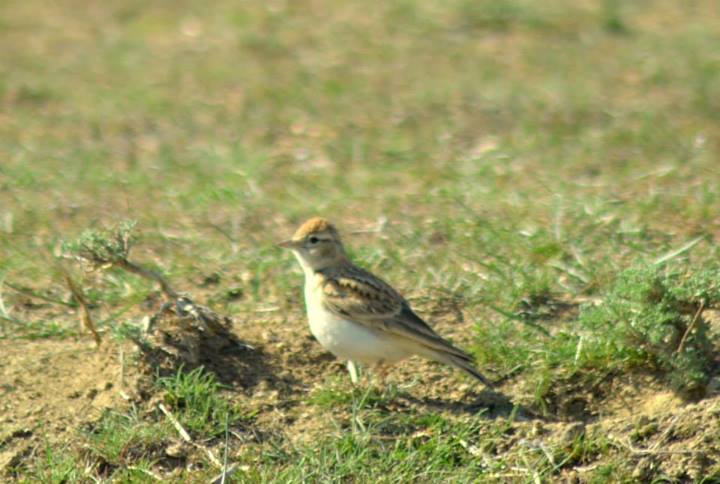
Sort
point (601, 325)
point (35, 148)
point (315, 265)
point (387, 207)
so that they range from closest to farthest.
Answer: point (601, 325)
point (315, 265)
point (387, 207)
point (35, 148)

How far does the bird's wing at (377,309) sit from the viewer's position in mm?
6316

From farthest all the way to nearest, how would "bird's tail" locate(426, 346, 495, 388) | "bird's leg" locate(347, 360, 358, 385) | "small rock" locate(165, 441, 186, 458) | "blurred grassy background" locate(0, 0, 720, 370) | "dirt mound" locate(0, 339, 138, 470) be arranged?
"blurred grassy background" locate(0, 0, 720, 370), "bird's leg" locate(347, 360, 358, 385), "bird's tail" locate(426, 346, 495, 388), "dirt mound" locate(0, 339, 138, 470), "small rock" locate(165, 441, 186, 458)

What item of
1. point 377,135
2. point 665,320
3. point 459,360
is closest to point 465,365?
point 459,360

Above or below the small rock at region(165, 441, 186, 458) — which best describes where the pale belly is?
above

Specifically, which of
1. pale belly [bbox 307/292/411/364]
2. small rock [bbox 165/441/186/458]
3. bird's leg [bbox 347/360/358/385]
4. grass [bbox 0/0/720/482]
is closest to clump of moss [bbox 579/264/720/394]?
grass [bbox 0/0/720/482]

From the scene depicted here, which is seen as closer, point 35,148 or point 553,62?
point 35,148

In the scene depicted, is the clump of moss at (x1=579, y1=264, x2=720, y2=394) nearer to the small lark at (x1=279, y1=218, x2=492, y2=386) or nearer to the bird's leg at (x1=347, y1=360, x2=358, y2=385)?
the small lark at (x1=279, y1=218, x2=492, y2=386)

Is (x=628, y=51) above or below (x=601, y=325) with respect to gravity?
below

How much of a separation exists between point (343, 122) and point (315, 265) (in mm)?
3998

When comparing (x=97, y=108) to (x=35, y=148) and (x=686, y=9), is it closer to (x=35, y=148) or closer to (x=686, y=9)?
(x=35, y=148)

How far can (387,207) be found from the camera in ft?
29.4

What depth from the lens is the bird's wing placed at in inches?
249

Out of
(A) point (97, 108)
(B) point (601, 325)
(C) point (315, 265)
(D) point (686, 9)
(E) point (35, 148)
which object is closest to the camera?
(B) point (601, 325)

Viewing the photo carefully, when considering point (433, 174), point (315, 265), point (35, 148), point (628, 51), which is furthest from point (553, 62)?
point (315, 265)
